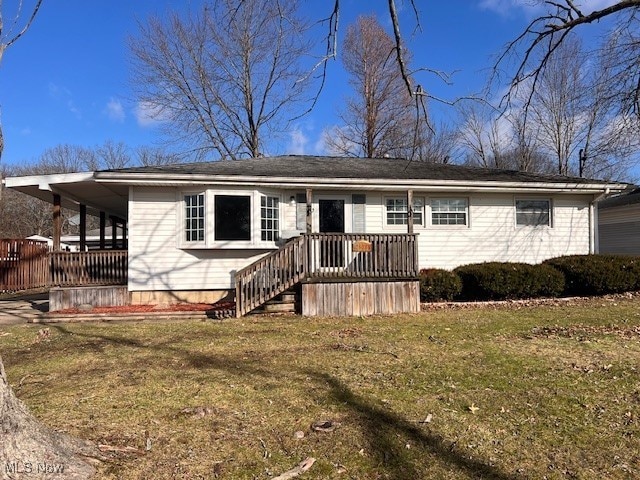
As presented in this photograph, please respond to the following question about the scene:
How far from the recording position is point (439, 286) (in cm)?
1105

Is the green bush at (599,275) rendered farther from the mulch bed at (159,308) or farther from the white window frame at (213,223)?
the mulch bed at (159,308)

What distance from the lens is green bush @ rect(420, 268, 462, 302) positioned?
1099 centimetres

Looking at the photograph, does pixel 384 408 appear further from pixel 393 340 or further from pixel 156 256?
pixel 156 256

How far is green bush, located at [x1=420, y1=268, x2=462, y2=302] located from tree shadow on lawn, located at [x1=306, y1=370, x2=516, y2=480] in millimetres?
6906

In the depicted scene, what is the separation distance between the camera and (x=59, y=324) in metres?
9.06

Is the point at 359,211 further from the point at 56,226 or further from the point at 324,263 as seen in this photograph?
the point at 56,226

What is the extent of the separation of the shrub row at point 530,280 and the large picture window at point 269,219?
3983 millimetres

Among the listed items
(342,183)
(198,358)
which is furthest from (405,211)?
(198,358)

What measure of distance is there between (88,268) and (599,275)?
13.0m

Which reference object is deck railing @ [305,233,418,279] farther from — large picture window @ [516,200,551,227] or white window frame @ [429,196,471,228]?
large picture window @ [516,200,551,227]

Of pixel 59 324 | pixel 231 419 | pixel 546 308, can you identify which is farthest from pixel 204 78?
pixel 231 419
